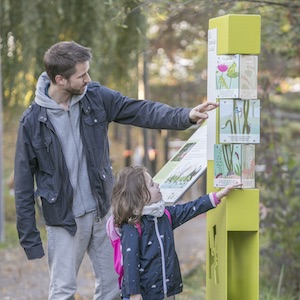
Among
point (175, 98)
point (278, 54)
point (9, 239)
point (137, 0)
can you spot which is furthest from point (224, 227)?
point (175, 98)

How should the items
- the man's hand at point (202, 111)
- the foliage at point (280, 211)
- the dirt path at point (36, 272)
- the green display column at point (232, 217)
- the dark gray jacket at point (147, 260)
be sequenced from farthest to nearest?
the foliage at point (280, 211), the dirt path at point (36, 272), the green display column at point (232, 217), the man's hand at point (202, 111), the dark gray jacket at point (147, 260)

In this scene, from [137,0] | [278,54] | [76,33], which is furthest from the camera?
[76,33]

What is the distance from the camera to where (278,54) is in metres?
10.0

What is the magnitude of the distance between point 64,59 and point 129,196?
2.85 ft

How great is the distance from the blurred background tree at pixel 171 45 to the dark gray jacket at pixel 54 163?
2005 millimetres

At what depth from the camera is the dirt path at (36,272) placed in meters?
8.70

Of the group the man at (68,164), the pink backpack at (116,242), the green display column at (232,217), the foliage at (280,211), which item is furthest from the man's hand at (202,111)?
the foliage at (280,211)

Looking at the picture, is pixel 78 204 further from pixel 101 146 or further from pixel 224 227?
pixel 224 227

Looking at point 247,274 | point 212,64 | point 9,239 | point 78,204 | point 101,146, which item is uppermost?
point 212,64

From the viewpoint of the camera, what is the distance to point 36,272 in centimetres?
1013

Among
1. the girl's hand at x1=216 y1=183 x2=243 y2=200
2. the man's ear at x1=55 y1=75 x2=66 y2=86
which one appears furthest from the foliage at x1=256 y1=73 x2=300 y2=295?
the man's ear at x1=55 y1=75 x2=66 y2=86

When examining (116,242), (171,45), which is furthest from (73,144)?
(171,45)

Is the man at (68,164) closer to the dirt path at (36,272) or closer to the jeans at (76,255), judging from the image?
the jeans at (76,255)

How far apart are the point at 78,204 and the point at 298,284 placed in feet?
14.2
